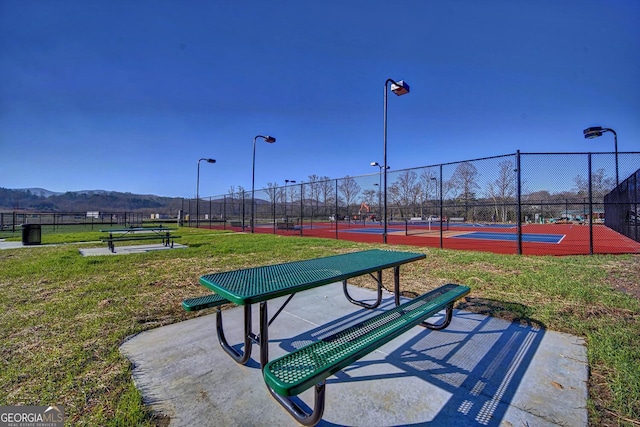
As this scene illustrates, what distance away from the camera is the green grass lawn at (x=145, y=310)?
6.18 ft

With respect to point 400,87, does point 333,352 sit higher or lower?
lower

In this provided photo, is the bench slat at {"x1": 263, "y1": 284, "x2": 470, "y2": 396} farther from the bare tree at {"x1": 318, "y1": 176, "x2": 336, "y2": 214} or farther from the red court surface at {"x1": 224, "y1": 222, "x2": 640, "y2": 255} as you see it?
the bare tree at {"x1": 318, "y1": 176, "x2": 336, "y2": 214}

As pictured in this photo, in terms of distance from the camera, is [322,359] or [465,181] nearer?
[322,359]

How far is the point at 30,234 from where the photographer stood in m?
10.5

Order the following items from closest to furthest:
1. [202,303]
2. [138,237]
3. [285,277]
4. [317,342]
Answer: [317,342]
[285,277]
[202,303]
[138,237]

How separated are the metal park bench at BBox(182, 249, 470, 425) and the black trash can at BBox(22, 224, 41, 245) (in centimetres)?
1246

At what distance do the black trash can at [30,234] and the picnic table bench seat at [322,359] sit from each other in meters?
13.6

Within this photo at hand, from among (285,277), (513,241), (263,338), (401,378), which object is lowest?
(513,241)

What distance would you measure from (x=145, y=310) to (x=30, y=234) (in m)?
11.0

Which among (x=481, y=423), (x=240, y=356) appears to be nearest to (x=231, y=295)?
(x=240, y=356)

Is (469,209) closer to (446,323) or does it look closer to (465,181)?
(465,181)

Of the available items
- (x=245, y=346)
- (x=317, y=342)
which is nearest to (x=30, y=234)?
(x=245, y=346)

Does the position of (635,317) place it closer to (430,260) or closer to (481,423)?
(481,423)

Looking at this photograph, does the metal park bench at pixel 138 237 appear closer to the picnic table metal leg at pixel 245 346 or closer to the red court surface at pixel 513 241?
the red court surface at pixel 513 241
